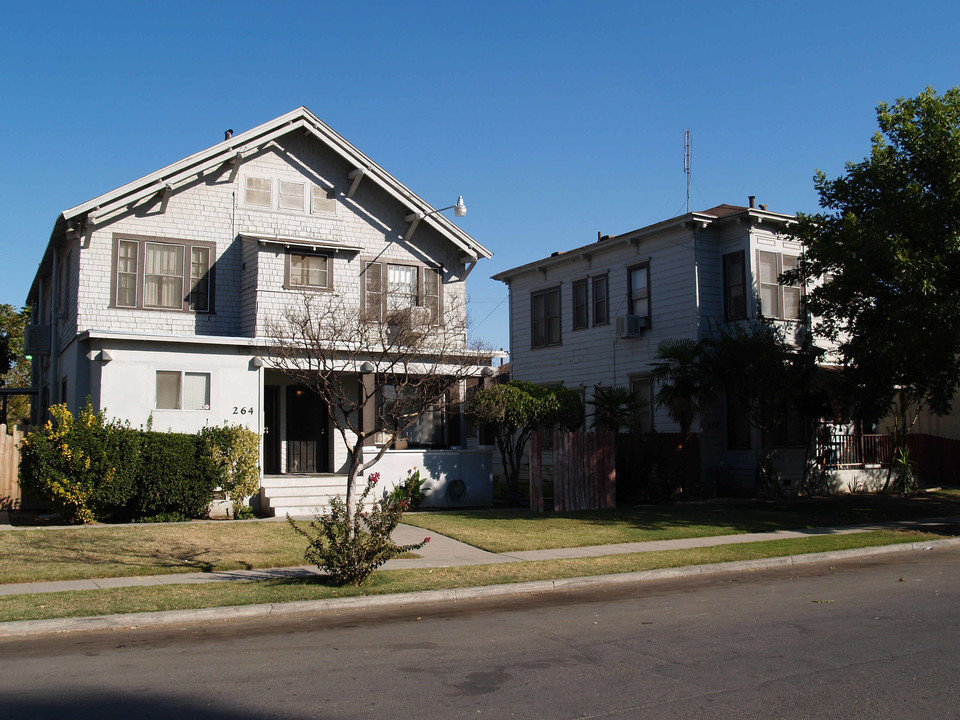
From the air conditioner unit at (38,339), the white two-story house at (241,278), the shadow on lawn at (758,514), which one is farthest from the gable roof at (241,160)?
the shadow on lawn at (758,514)

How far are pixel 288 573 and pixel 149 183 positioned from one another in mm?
11398

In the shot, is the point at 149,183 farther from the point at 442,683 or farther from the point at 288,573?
the point at 442,683

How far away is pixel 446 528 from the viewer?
17203mm

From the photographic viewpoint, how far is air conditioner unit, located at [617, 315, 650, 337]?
25938 millimetres

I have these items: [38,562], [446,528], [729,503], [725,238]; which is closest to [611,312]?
[725,238]

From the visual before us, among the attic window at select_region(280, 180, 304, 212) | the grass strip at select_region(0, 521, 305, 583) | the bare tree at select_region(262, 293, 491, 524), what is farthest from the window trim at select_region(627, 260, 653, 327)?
the grass strip at select_region(0, 521, 305, 583)

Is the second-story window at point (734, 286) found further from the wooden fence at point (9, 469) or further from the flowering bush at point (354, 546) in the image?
the wooden fence at point (9, 469)

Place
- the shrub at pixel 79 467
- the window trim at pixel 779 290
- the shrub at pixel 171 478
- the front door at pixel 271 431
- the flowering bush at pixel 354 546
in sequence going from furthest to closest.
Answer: the window trim at pixel 779 290 → the front door at pixel 271 431 → the shrub at pixel 171 478 → the shrub at pixel 79 467 → the flowering bush at pixel 354 546

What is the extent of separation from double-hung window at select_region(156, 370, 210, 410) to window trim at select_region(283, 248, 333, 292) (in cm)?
306

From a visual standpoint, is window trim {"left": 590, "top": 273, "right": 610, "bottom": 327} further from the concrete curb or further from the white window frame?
the concrete curb

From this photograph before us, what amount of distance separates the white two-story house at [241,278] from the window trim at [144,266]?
0.03m

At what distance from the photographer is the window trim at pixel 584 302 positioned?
28.2 m

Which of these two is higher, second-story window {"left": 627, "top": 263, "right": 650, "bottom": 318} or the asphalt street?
second-story window {"left": 627, "top": 263, "right": 650, "bottom": 318}

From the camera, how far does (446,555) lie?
1440 centimetres
